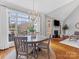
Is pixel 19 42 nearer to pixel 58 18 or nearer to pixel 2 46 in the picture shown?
pixel 2 46

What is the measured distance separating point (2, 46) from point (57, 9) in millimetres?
5449

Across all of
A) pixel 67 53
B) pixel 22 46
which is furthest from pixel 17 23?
pixel 22 46

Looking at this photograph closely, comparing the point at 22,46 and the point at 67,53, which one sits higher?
the point at 22,46

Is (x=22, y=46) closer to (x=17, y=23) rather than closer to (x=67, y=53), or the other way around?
(x=67, y=53)

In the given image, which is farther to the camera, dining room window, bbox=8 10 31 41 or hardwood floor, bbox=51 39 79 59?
dining room window, bbox=8 10 31 41

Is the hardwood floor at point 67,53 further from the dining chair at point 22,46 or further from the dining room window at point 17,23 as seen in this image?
the dining room window at point 17,23

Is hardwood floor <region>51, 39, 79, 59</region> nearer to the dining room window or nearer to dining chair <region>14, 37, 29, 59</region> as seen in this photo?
dining chair <region>14, 37, 29, 59</region>

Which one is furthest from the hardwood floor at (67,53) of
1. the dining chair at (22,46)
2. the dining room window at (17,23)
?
the dining room window at (17,23)

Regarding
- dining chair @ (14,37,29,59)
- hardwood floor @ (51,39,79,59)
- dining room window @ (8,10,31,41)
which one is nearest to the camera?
dining chair @ (14,37,29,59)

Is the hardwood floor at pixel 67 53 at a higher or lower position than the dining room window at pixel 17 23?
lower

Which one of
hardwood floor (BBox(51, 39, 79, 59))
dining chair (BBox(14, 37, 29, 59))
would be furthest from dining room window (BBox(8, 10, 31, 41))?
dining chair (BBox(14, 37, 29, 59))

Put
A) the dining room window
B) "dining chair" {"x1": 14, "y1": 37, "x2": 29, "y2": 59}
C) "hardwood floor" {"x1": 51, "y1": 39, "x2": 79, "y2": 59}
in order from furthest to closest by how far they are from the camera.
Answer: the dining room window
"hardwood floor" {"x1": 51, "y1": 39, "x2": 79, "y2": 59}
"dining chair" {"x1": 14, "y1": 37, "x2": 29, "y2": 59}

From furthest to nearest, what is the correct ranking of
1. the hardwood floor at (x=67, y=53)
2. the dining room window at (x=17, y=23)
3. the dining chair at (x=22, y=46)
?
the dining room window at (x=17, y=23) → the hardwood floor at (x=67, y=53) → the dining chair at (x=22, y=46)

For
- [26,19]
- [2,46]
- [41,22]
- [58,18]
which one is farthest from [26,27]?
[58,18]
